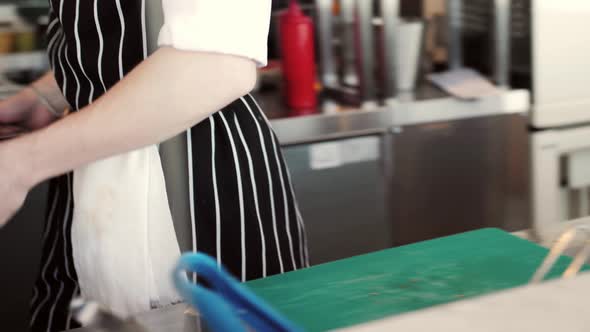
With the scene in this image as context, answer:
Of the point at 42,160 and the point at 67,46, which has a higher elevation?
the point at 67,46

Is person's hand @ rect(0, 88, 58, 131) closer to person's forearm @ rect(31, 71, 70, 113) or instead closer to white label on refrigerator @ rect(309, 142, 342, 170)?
person's forearm @ rect(31, 71, 70, 113)

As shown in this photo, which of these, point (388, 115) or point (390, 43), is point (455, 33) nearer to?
point (390, 43)

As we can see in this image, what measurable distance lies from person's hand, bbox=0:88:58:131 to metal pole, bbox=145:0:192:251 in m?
0.34

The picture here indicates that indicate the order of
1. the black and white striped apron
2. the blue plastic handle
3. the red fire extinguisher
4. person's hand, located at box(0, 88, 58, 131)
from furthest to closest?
the red fire extinguisher < person's hand, located at box(0, 88, 58, 131) < the black and white striped apron < the blue plastic handle

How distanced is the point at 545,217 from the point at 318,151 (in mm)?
734

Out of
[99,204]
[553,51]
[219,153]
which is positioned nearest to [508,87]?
[553,51]

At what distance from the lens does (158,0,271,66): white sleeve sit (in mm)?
834

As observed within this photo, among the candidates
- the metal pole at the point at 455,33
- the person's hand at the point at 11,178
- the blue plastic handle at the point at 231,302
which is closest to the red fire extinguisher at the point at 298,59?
the metal pole at the point at 455,33

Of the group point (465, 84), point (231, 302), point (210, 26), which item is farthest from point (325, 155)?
point (231, 302)

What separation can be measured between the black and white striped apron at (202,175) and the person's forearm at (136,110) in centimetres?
16

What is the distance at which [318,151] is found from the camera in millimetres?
1930


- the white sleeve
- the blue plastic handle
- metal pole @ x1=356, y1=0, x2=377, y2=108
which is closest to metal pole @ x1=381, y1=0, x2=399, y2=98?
metal pole @ x1=356, y1=0, x2=377, y2=108

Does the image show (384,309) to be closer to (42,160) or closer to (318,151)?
(42,160)

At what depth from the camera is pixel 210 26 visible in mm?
837
